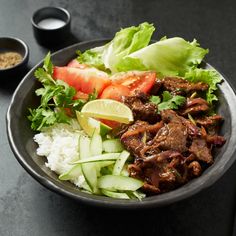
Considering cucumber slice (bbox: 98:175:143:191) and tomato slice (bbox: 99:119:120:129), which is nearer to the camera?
cucumber slice (bbox: 98:175:143:191)

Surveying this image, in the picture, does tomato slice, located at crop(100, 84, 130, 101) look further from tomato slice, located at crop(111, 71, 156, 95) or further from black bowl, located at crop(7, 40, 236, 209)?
black bowl, located at crop(7, 40, 236, 209)

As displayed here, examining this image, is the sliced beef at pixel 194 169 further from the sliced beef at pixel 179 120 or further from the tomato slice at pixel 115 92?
the tomato slice at pixel 115 92

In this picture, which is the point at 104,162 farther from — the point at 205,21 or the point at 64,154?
the point at 205,21

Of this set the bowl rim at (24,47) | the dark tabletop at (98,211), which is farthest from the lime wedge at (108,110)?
the bowl rim at (24,47)

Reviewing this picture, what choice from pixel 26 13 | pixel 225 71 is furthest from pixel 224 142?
pixel 26 13

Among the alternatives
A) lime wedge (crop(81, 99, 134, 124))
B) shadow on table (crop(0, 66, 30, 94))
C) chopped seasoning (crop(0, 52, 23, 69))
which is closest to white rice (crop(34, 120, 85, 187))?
lime wedge (crop(81, 99, 134, 124))

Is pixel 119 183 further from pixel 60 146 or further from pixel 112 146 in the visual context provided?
pixel 60 146

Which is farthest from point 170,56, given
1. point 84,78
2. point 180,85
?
point 84,78

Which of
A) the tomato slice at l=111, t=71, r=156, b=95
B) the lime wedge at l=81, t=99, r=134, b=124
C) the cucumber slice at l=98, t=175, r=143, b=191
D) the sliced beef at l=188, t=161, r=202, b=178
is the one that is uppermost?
the tomato slice at l=111, t=71, r=156, b=95
